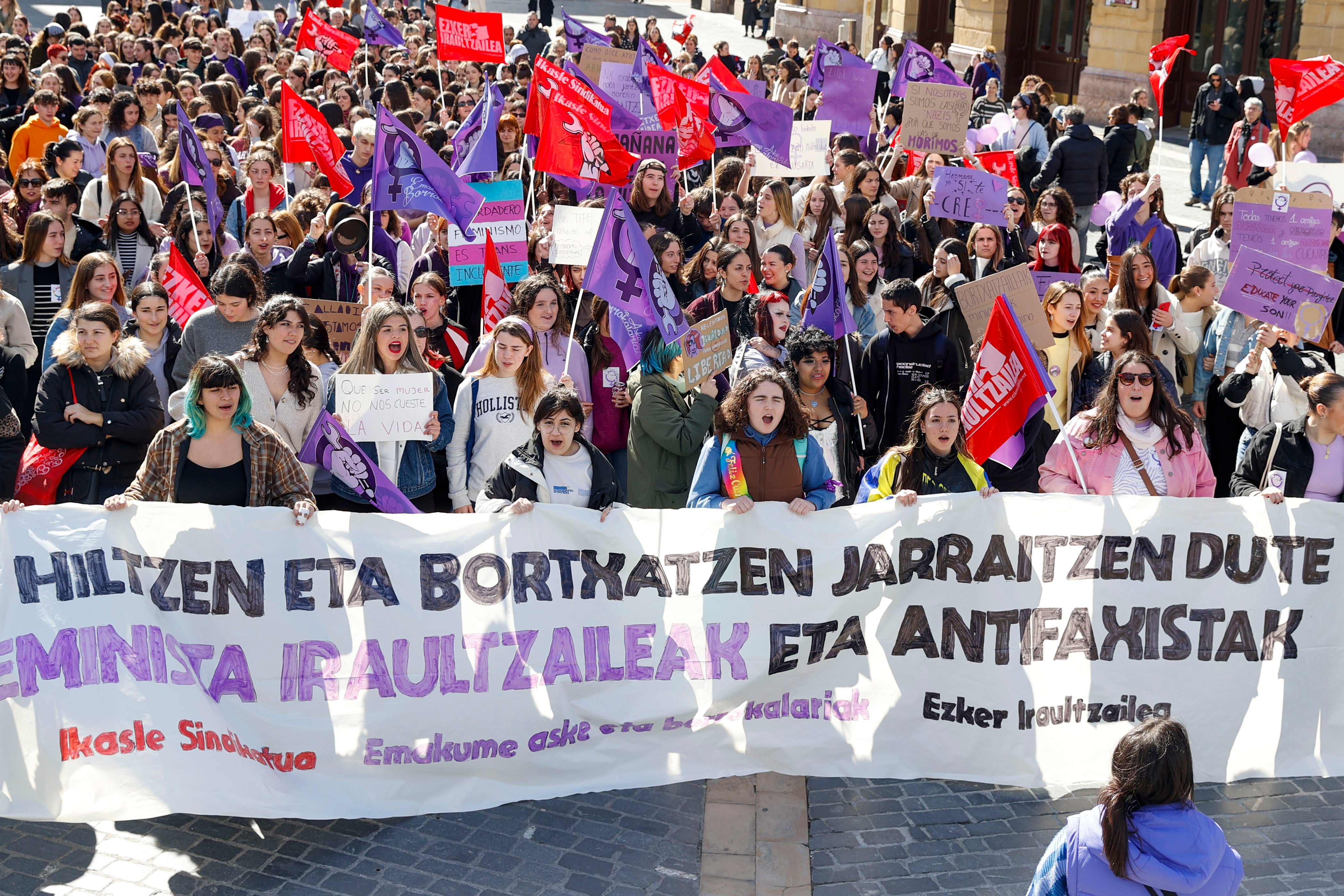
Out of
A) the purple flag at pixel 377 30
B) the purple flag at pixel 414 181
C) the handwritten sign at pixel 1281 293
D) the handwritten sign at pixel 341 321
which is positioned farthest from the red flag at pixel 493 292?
the purple flag at pixel 377 30

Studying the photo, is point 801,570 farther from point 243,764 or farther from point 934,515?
point 243,764

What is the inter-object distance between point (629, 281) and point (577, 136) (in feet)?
10.5

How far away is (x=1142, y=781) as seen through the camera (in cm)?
355

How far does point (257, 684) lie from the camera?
5.36 metres

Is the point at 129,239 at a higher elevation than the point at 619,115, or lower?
lower

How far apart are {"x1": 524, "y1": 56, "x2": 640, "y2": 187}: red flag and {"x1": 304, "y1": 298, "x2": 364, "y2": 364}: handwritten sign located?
260cm

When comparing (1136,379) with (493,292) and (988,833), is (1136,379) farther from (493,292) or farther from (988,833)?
(493,292)

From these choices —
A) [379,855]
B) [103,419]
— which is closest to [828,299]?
Result: [103,419]

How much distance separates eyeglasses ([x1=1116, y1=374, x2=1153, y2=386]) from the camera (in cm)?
604

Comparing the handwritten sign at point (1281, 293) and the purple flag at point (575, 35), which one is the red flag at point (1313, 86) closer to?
the handwritten sign at point (1281, 293)

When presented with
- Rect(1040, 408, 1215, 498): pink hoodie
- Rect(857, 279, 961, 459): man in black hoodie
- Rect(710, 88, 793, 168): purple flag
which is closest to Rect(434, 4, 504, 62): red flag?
Rect(710, 88, 793, 168): purple flag

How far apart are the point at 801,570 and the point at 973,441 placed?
1.04 meters

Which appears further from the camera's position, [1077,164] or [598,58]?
[1077,164]

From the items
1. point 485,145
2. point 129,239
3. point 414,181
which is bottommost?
point 129,239
